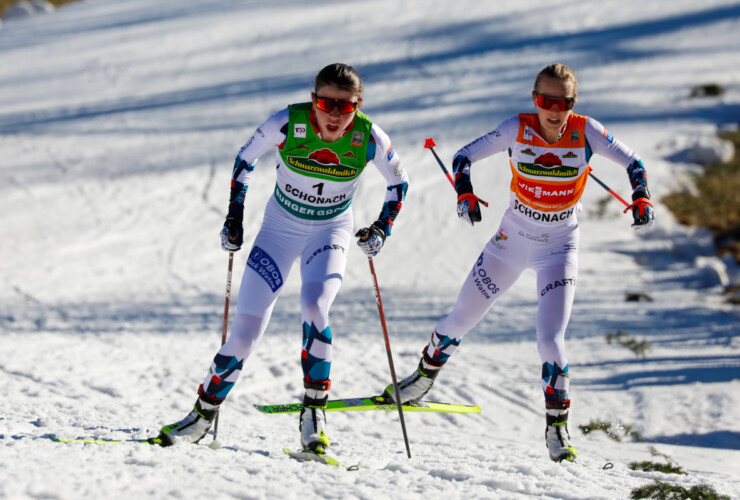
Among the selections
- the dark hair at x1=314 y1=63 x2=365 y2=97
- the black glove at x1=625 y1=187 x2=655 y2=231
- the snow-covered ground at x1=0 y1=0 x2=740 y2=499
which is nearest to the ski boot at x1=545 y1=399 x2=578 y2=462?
the snow-covered ground at x1=0 y1=0 x2=740 y2=499

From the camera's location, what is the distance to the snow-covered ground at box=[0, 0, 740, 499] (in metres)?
5.08

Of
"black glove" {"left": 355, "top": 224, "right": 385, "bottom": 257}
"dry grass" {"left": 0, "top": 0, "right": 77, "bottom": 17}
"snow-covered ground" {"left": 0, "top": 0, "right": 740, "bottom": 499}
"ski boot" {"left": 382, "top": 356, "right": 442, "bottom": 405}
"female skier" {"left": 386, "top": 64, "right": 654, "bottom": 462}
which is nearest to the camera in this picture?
"snow-covered ground" {"left": 0, "top": 0, "right": 740, "bottom": 499}

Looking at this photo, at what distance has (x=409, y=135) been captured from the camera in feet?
54.9

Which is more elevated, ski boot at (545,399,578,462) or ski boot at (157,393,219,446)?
ski boot at (545,399,578,462)

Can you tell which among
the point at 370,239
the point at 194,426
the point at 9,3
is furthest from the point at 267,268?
the point at 9,3

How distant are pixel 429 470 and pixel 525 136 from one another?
7.76 ft

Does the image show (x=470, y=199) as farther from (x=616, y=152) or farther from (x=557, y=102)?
(x=616, y=152)

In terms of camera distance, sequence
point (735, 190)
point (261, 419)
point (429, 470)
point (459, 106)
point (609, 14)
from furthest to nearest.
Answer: point (609, 14) < point (459, 106) < point (735, 190) < point (261, 419) < point (429, 470)

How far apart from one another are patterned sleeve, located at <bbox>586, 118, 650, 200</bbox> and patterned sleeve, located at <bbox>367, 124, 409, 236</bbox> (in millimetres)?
1352

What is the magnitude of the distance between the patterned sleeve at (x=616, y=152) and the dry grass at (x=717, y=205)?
7317 mm

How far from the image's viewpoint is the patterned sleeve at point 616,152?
5555 mm

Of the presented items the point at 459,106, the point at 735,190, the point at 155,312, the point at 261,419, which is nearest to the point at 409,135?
the point at 459,106

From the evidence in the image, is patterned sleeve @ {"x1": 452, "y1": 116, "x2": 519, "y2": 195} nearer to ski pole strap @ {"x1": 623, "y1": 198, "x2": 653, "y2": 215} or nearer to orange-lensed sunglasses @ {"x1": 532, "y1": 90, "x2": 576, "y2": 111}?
orange-lensed sunglasses @ {"x1": 532, "y1": 90, "x2": 576, "y2": 111}

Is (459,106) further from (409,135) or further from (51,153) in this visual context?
(51,153)
